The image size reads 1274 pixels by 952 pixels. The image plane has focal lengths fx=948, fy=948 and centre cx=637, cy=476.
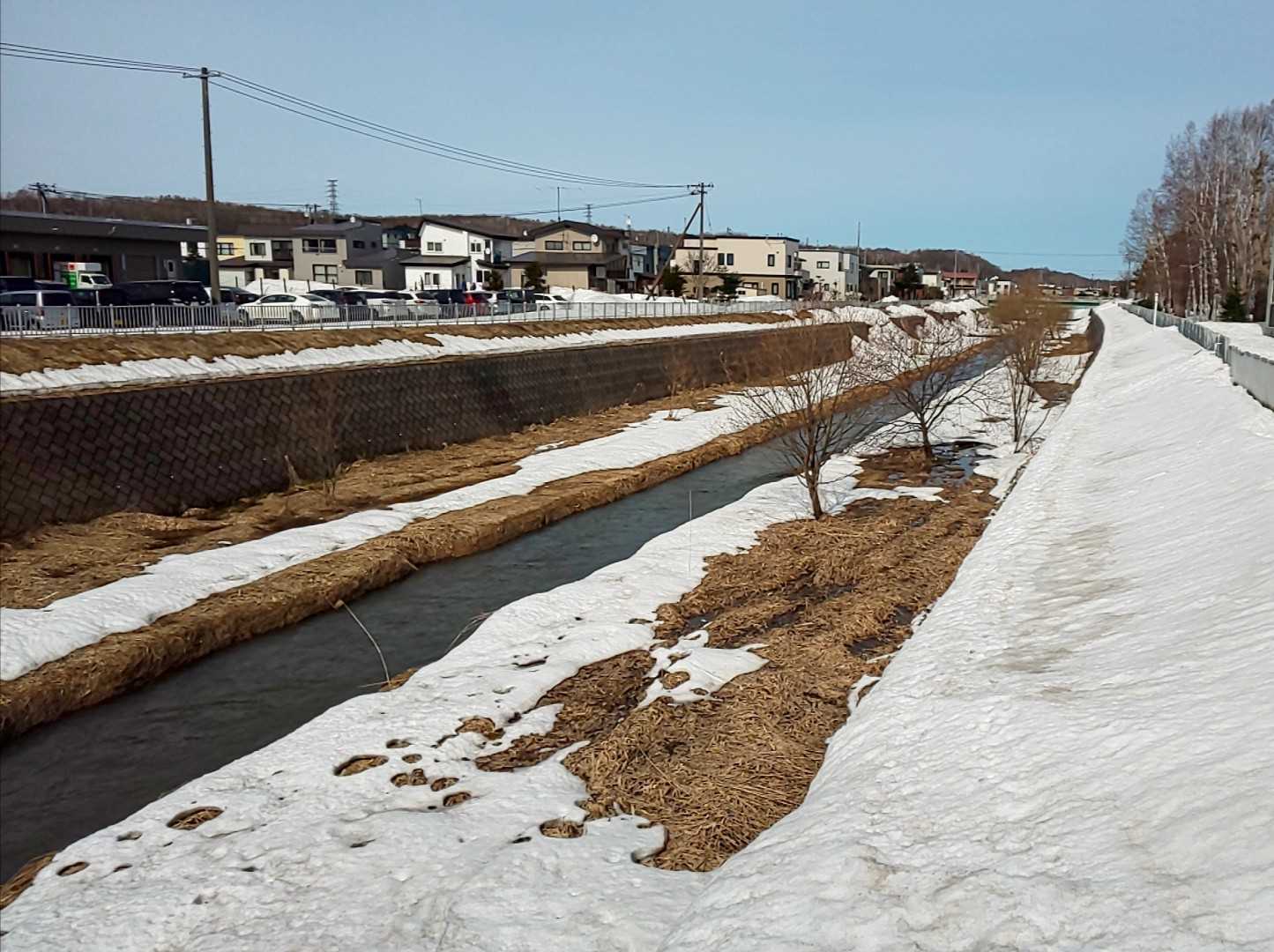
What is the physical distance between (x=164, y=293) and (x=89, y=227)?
32.4 feet

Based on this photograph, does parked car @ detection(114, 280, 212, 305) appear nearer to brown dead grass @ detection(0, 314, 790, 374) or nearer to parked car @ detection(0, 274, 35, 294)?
parked car @ detection(0, 274, 35, 294)

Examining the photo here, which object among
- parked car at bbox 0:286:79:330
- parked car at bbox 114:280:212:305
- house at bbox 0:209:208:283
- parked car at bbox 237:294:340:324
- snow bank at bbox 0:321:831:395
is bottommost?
snow bank at bbox 0:321:831:395

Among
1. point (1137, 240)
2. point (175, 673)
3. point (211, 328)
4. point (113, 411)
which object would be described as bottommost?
→ point (175, 673)

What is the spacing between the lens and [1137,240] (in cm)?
8831

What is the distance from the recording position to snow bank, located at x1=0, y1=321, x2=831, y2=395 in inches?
604

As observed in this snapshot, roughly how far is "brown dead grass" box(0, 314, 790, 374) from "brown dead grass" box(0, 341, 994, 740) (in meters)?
6.76

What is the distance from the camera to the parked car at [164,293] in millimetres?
29125

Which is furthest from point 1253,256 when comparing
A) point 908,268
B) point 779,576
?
point 908,268

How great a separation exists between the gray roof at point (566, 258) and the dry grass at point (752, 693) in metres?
56.4

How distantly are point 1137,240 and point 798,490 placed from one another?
8564 centimetres

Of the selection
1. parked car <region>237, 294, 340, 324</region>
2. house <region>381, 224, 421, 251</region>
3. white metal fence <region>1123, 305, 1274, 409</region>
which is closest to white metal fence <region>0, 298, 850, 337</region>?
parked car <region>237, 294, 340, 324</region>

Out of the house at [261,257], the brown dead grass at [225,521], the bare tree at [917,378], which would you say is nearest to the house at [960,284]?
the house at [261,257]

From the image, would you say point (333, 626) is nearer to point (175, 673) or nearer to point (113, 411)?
point (175, 673)

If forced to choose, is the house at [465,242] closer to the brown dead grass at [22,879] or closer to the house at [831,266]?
the house at [831,266]
